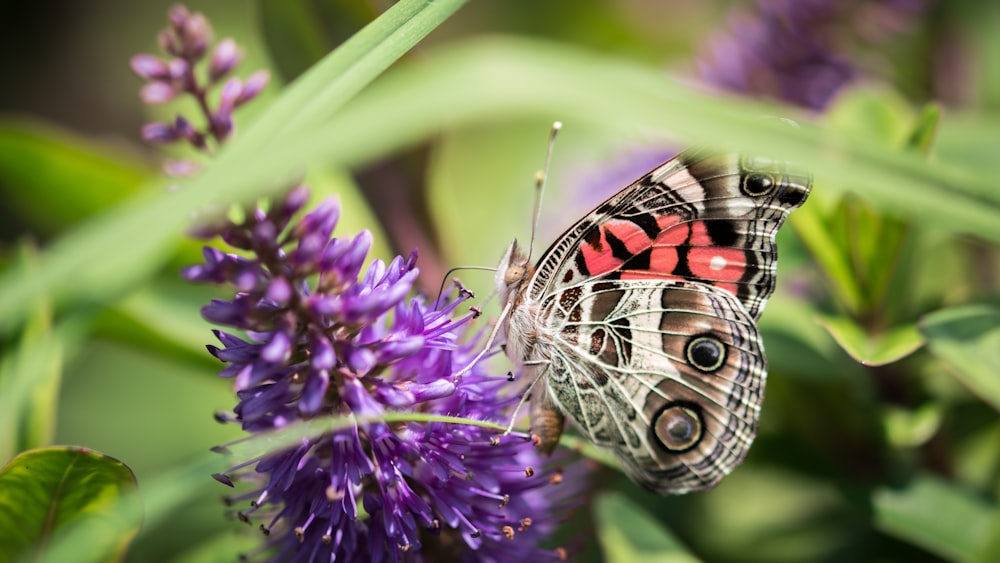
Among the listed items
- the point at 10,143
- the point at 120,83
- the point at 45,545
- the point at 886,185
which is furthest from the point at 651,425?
the point at 120,83

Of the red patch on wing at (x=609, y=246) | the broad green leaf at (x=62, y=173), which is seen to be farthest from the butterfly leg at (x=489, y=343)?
the broad green leaf at (x=62, y=173)

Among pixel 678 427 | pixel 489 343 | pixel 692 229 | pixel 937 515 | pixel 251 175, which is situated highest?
pixel 251 175

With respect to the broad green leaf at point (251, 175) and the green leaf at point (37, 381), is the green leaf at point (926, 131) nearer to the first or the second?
the broad green leaf at point (251, 175)

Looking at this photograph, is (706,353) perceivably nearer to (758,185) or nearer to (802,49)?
(758,185)

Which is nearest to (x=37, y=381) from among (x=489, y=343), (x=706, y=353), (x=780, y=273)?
(x=489, y=343)

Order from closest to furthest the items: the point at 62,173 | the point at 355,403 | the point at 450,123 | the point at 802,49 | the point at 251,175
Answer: the point at 251,175, the point at 450,123, the point at 355,403, the point at 62,173, the point at 802,49

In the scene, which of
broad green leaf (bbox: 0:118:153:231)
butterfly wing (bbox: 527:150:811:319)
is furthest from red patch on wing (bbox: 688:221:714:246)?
broad green leaf (bbox: 0:118:153:231)

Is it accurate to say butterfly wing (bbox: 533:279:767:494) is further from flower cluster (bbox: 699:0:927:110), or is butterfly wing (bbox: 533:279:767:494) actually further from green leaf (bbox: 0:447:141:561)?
flower cluster (bbox: 699:0:927:110)

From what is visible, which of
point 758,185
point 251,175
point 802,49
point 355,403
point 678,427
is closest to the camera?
point 251,175
